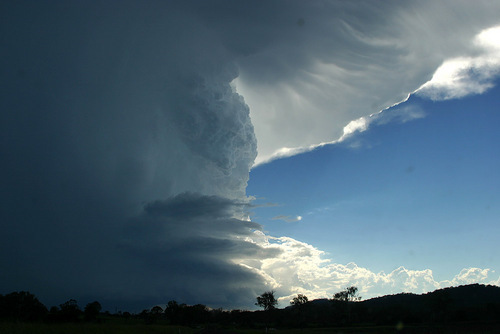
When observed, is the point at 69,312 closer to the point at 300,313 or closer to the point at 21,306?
the point at 21,306

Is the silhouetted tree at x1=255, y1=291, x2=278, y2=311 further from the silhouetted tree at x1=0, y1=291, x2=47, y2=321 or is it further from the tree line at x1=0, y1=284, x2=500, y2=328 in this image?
the silhouetted tree at x1=0, y1=291, x2=47, y2=321

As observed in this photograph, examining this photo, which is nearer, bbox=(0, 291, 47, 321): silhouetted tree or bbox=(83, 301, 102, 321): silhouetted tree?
bbox=(0, 291, 47, 321): silhouetted tree

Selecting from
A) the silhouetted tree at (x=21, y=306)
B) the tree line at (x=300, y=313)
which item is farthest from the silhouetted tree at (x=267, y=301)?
the silhouetted tree at (x=21, y=306)

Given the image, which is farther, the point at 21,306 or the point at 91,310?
the point at 91,310

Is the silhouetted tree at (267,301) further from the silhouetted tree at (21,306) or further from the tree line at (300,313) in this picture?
the silhouetted tree at (21,306)

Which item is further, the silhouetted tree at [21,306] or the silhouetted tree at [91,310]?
the silhouetted tree at [91,310]

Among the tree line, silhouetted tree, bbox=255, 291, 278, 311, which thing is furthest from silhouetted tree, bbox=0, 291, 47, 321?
silhouetted tree, bbox=255, 291, 278, 311

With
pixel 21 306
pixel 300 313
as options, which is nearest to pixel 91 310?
pixel 21 306

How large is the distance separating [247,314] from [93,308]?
2631 inches

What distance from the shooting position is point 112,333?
117 feet

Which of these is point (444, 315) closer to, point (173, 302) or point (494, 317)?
point (494, 317)

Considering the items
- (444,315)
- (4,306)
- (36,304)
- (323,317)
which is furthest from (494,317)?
(4,306)

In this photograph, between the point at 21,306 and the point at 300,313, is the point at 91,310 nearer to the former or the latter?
the point at 21,306

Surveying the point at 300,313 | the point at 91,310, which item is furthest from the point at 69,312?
the point at 300,313
